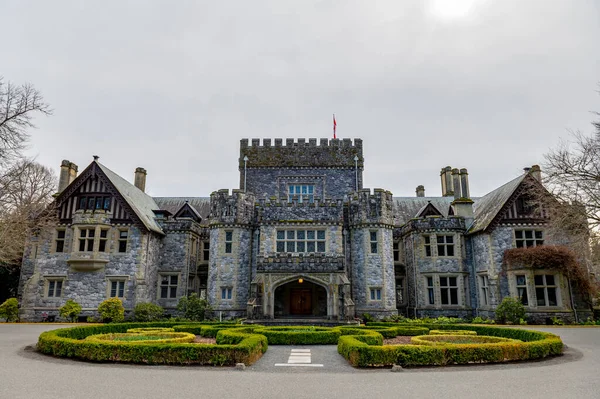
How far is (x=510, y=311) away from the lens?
2512 centimetres

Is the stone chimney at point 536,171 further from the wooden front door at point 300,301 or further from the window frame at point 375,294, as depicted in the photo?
the wooden front door at point 300,301

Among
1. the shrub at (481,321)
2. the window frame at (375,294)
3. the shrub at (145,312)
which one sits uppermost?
the window frame at (375,294)

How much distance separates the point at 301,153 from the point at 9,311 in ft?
74.5

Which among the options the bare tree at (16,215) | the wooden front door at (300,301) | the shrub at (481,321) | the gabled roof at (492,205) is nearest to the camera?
the bare tree at (16,215)

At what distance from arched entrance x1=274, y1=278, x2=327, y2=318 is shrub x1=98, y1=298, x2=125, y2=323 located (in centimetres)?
988

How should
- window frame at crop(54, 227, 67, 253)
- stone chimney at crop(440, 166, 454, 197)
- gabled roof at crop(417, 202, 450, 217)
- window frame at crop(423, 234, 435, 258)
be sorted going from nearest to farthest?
window frame at crop(54, 227, 67, 253), window frame at crop(423, 234, 435, 258), gabled roof at crop(417, 202, 450, 217), stone chimney at crop(440, 166, 454, 197)

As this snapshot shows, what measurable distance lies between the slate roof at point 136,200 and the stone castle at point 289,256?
190 mm

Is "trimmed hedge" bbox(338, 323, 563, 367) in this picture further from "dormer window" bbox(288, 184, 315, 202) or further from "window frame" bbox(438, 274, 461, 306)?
"dormer window" bbox(288, 184, 315, 202)

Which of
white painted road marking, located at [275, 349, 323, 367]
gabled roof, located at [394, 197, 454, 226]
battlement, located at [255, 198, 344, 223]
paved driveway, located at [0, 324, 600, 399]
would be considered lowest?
white painted road marking, located at [275, 349, 323, 367]

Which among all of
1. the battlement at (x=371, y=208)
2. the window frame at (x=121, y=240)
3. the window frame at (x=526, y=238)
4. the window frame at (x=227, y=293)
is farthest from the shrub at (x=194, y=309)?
the window frame at (x=526, y=238)

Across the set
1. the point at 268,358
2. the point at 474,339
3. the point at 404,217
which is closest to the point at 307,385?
the point at 268,358

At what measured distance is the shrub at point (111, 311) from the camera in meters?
25.7

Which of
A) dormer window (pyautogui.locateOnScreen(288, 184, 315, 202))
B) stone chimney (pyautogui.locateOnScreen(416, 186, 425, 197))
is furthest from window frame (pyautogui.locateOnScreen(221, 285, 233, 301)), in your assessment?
stone chimney (pyautogui.locateOnScreen(416, 186, 425, 197))

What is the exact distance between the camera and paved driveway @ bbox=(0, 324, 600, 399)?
857 cm
